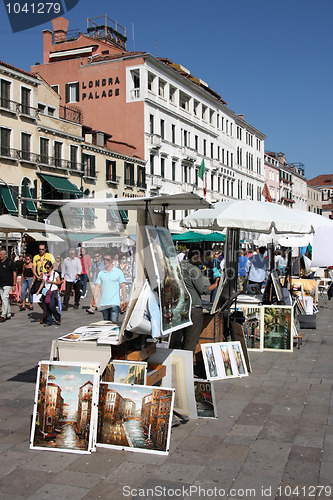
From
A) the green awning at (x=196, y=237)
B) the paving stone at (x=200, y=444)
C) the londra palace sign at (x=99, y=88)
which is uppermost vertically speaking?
the londra palace sign at (x=99, y=88)

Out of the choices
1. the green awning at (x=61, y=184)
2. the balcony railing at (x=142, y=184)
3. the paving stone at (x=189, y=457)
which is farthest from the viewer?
the balcony railing at (x=142, y=184)

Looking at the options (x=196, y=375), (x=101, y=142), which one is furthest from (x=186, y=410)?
(x=101, y=142)

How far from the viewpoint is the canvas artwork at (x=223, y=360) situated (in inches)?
273

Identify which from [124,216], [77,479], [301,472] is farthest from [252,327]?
[77,479]

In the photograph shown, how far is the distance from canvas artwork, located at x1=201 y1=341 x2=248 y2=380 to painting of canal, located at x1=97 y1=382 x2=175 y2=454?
2.37 m

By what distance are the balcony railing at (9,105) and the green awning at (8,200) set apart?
162 inches

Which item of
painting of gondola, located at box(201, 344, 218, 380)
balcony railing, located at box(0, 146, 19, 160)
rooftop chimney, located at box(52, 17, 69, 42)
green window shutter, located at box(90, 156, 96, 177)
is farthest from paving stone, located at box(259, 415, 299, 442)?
rooftop chimney, located at box(52, 17, 69, 42)

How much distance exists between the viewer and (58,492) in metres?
3.81

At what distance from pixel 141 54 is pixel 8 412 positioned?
3806 cm

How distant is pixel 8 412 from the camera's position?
5625 millimetres

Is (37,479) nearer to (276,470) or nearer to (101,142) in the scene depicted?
(276,470)

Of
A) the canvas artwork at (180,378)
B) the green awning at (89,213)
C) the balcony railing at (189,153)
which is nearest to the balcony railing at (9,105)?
the balcony railing at (189,153)

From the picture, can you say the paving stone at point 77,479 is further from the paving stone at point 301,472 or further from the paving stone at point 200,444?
the paving stone at point 301,472

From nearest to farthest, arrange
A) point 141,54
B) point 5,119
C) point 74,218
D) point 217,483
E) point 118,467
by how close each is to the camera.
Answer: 1. point 217,483
2. point 118,467
3. point 74,218
4. point 5,119
5. point 141,54
